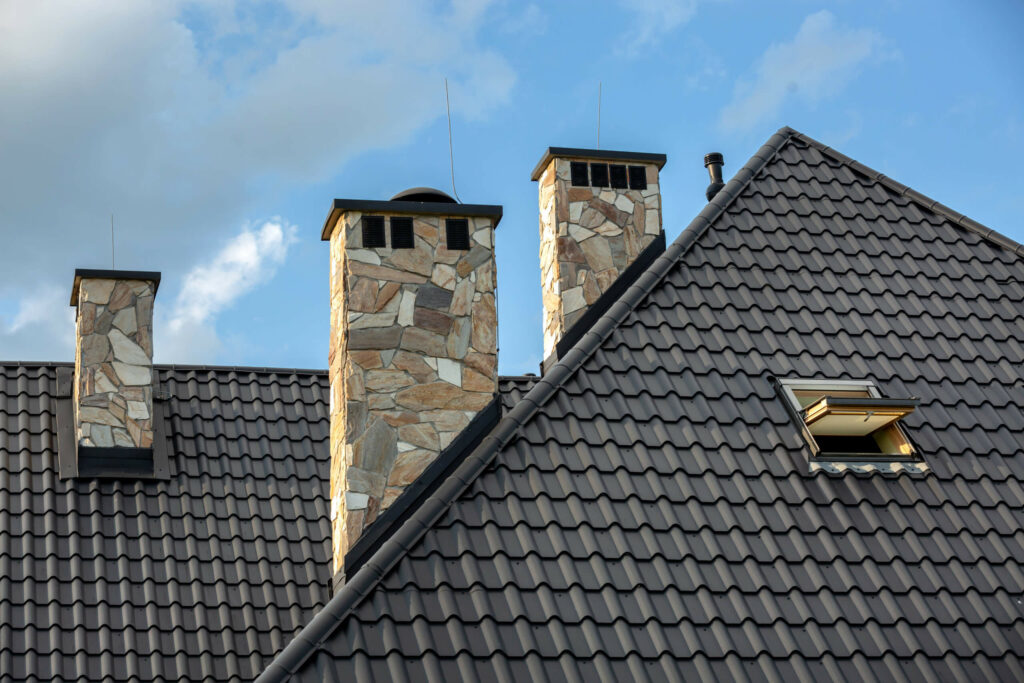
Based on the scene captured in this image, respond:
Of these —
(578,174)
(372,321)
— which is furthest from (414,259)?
(578,174)

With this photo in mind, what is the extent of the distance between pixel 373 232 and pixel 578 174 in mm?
2431

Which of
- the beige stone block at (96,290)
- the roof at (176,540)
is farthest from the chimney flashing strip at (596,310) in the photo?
the beige stone block at (96,290)

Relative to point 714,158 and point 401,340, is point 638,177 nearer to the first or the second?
point 714,158

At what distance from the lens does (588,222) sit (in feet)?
36.5

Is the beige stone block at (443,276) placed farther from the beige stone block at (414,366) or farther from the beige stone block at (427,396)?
the beige stone block at (427,396)

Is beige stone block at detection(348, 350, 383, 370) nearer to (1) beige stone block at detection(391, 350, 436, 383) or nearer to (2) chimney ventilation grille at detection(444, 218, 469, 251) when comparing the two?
(1) beige stone block at detection(391, 350, 436, 383)

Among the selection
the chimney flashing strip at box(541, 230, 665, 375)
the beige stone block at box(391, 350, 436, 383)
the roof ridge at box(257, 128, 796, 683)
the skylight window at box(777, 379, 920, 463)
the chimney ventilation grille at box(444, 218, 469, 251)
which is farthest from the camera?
the chimney flashing strip at box(541, 230, 665, 375)

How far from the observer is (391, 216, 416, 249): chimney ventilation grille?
375 inches

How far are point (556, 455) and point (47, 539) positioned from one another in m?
4.58

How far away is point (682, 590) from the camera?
7.27 metres

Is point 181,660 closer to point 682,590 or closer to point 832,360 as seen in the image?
point 682,590

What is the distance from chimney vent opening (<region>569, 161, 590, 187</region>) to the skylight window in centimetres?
324

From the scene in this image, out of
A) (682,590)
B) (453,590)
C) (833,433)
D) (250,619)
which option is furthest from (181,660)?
(833,433)

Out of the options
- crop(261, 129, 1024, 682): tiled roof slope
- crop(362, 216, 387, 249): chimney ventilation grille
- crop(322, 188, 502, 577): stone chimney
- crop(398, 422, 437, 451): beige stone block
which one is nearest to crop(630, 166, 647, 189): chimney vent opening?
crop(261, 129, 1024, 682): tiled roof slope
